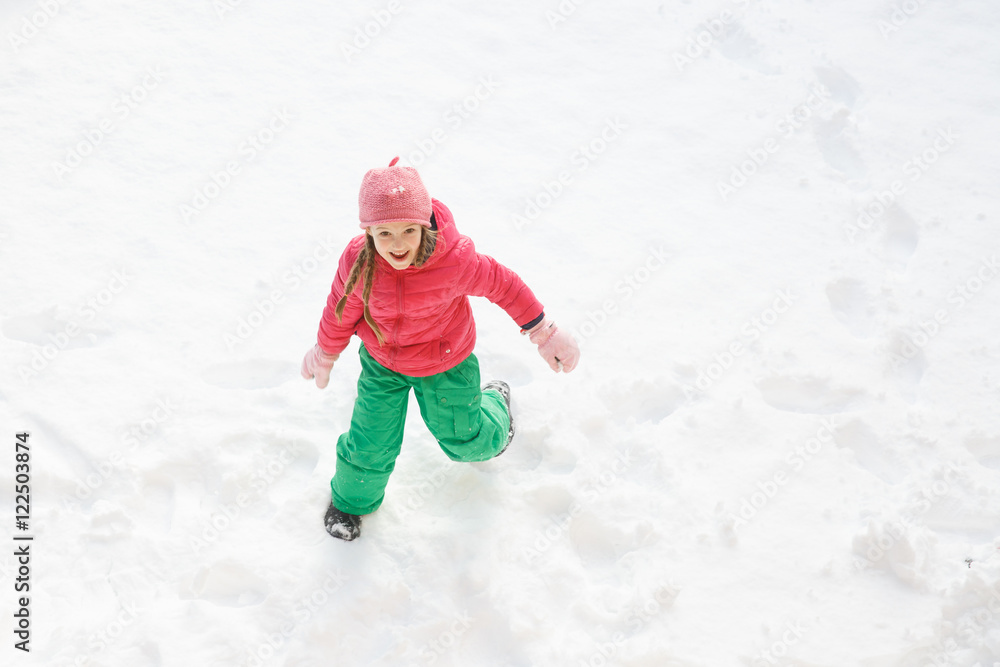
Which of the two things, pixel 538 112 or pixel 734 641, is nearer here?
pixel 734 641

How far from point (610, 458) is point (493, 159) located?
179 centimetres

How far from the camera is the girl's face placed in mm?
2359

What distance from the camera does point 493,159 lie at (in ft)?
13.8

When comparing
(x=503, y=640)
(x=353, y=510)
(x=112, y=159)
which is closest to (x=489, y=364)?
(x=353, y=510)

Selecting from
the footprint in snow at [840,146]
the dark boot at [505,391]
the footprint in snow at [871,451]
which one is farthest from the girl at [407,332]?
the footprint in snow at [840,146]

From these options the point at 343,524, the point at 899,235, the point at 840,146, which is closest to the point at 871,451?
the point at 899,235

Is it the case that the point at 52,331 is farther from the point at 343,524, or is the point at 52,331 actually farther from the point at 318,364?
the point at 343,524

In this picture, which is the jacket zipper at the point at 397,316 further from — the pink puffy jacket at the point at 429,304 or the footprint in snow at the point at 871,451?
the footprint in snow at the point at 871,451

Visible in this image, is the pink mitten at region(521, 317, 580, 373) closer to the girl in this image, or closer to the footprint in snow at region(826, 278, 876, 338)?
the girl

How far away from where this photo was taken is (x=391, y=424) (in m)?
2.79

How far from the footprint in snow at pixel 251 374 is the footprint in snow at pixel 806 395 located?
1.88 metres

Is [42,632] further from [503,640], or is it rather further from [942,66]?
[942,66]

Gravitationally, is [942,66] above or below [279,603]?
above

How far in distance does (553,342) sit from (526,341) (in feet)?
2.35
